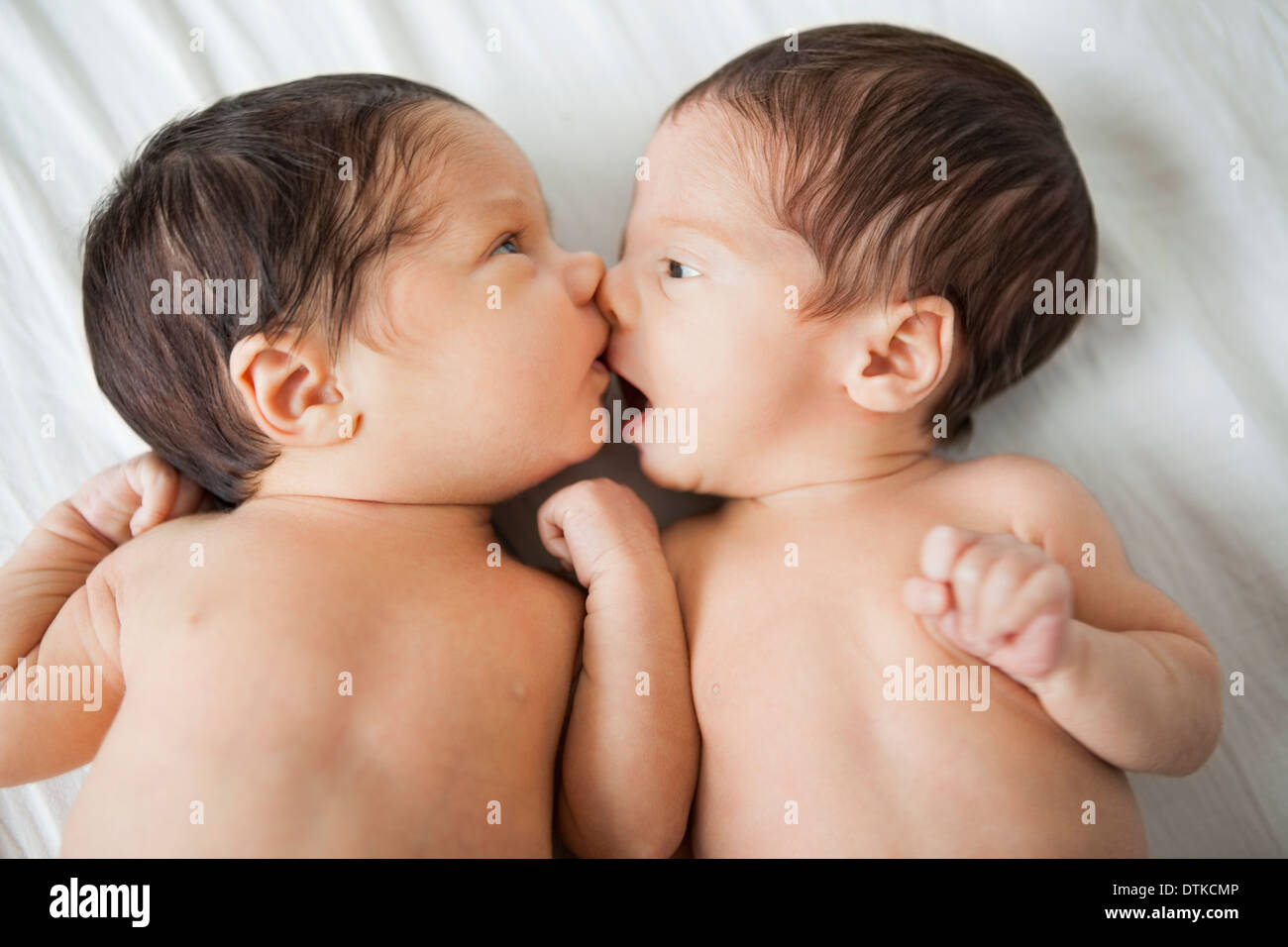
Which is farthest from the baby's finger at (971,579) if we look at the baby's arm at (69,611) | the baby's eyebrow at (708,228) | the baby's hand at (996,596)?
the baby's arm at (69,611)

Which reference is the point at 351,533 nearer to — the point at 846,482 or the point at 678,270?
the point at 678,270

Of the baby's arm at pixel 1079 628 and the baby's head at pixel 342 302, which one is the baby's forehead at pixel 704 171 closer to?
the baby's head at pixel 342 302

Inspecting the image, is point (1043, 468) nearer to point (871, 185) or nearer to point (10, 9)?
point (871, 185)

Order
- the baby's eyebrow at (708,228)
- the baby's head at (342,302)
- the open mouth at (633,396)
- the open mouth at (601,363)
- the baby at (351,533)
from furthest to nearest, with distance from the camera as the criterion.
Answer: the open mouth at (633,396)
the open mouth at (601,363)
the baby's eyebrow at (708,228)
the baby's head at (342,302)
the baby at (351,533)

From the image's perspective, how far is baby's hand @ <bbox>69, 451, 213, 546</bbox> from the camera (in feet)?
5.18

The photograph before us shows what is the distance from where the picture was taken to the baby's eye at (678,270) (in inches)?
60.6

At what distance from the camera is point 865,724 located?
1386mm

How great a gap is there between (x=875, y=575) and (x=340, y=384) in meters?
0.82

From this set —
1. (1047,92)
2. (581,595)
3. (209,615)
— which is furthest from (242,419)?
(1047,92)

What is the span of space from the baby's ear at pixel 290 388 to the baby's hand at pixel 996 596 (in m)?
0.83

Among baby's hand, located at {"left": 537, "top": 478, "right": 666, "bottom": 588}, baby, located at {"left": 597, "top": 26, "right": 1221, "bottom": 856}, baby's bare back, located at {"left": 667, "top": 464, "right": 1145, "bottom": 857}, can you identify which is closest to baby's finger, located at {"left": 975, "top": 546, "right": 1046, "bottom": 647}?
baby, located at {"left": 597, "top": 26, "right": 1221, "bottom": 856}

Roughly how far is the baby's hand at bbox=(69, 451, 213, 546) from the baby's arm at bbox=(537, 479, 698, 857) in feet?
2.10

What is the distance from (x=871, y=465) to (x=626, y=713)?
1.83 feet

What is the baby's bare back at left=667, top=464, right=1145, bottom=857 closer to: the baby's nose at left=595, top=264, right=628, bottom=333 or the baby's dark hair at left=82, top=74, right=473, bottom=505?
the baby's nose at left=595, top=264, right=628, bottom=333
